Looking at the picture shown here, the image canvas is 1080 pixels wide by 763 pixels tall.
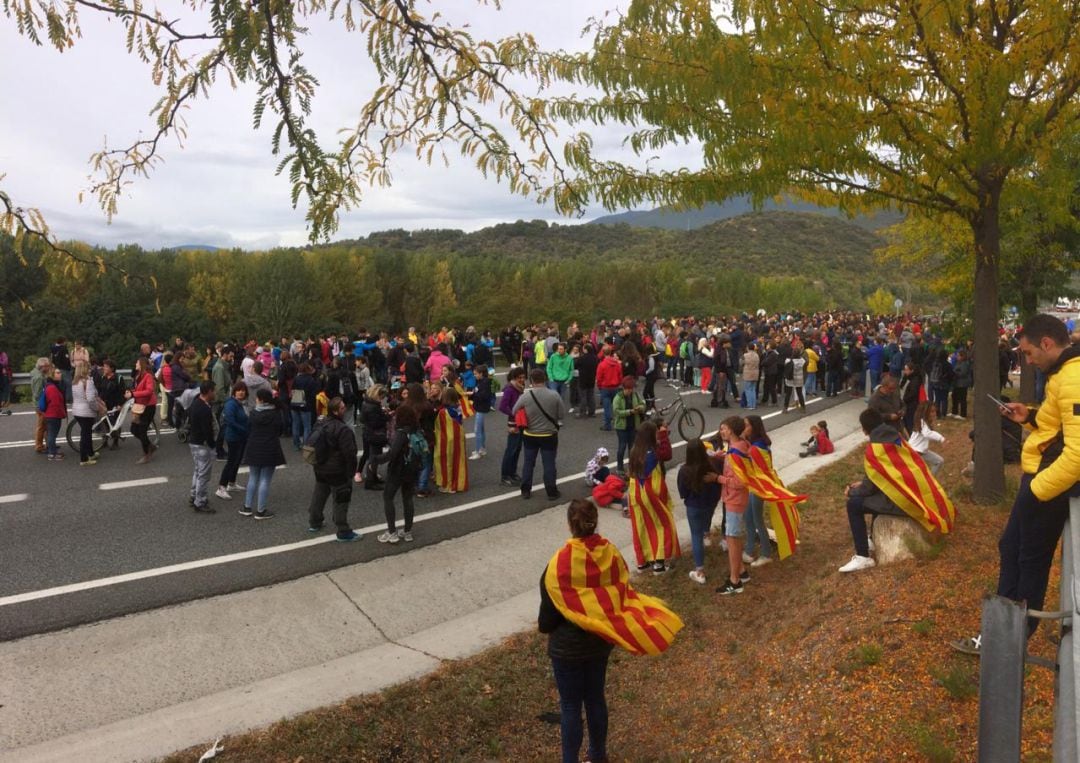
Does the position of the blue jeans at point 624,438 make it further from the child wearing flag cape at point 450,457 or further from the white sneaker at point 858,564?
the white sneaker at point 858,564

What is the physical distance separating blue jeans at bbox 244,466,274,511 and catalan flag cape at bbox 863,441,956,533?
23.7 feet

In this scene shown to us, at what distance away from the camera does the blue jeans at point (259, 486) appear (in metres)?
9.12

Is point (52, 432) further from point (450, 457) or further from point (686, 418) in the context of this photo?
point (686, 418)

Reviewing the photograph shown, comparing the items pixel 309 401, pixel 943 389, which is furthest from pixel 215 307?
pixel 943 389

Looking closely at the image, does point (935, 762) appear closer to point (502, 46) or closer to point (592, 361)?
point (502, 46)

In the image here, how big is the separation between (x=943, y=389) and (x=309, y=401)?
14.1 m

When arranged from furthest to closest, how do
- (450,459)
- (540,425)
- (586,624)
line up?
(450,459) < (540,425) < (586,624)

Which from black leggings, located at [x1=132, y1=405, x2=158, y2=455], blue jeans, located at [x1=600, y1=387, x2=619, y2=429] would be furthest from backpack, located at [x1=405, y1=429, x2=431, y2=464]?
blue jeans, located at [x1=600, y1=387, x2=619, y2=429]

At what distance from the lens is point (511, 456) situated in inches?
431

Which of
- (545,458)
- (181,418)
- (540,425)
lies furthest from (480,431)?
(181,418)

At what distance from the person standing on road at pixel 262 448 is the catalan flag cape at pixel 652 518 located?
4736 mm

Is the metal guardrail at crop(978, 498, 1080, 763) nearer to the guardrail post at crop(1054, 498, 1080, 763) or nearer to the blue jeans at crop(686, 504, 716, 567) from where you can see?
the guardrail post at crop(1054, 498, 1080, 763)

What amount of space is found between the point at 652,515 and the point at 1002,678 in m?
5.70

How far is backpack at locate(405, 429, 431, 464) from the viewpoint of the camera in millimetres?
8328
